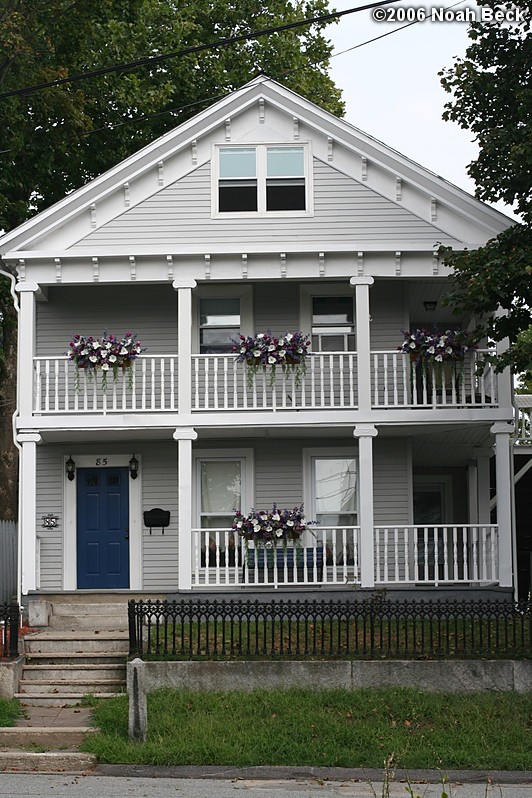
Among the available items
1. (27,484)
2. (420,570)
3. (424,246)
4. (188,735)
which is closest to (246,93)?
(424,246)

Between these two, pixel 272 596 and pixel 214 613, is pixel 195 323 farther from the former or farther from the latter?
pixel 214 613

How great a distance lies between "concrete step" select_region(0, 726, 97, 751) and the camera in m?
14.0

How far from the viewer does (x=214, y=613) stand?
16141mm

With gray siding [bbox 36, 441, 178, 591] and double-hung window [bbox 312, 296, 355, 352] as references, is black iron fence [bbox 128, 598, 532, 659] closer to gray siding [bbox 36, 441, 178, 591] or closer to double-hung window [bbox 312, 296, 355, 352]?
gray siding [bbox 36, 441, 178, 591]

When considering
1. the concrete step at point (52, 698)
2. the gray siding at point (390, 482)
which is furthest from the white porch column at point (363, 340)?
the concrete step at point (52, 698)

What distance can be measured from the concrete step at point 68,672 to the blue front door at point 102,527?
466cm

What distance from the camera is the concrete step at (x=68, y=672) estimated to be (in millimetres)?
16766

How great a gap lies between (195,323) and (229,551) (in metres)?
4.07

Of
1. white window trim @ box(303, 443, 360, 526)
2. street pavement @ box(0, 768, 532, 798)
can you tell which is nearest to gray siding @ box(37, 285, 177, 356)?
white window trim @ box(303, 443, 360, 526)

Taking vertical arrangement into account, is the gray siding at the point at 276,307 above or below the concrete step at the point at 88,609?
above

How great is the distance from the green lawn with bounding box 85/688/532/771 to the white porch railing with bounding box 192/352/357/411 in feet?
19.9

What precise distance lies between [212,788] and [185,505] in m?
7.46

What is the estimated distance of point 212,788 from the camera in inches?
491

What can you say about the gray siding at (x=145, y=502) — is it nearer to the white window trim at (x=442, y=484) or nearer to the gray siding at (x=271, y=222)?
the gray siding at (x=271, y=222)
